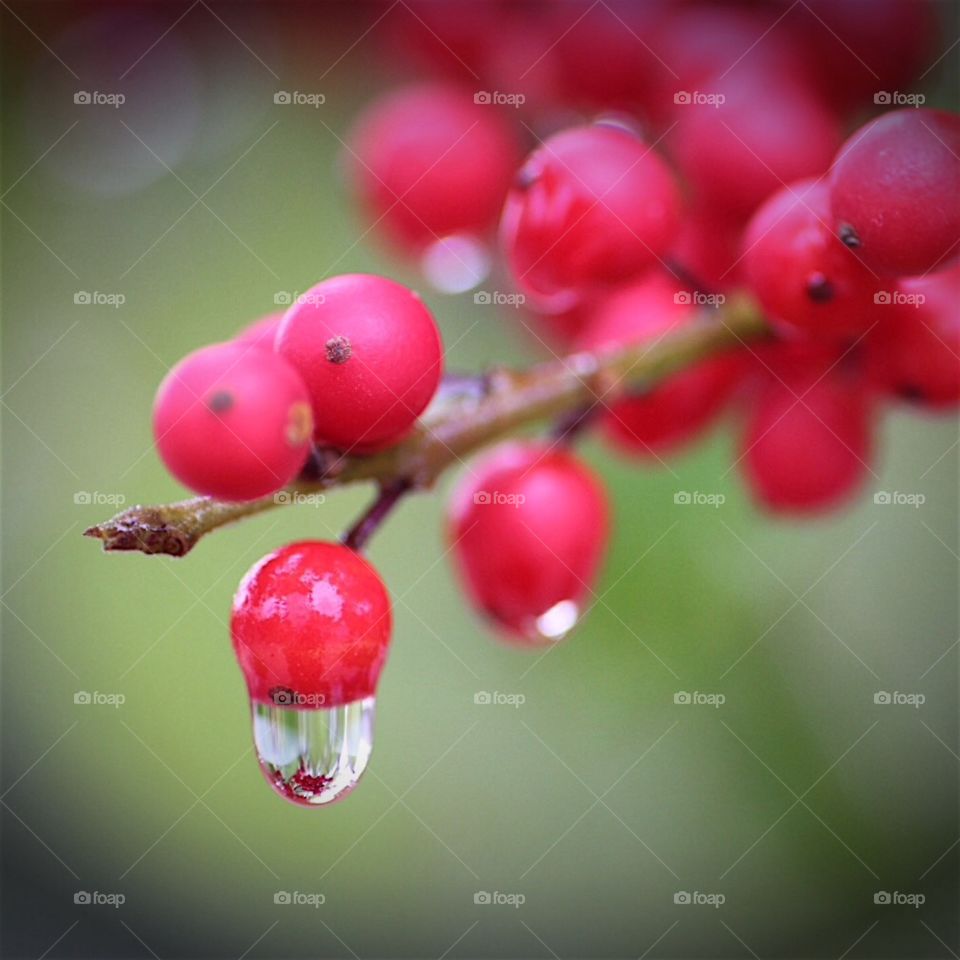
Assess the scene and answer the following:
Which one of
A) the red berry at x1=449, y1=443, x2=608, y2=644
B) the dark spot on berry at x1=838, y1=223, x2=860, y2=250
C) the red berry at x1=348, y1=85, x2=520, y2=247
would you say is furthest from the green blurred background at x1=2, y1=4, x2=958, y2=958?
the dark spot on berry at x1=838, y1=223, x2=860, y2=250

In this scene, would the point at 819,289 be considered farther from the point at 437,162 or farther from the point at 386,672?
the point at 386,672

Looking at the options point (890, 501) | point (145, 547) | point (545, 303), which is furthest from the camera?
point (890, 501)

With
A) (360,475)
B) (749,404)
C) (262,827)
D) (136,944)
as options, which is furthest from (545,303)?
(136,944)

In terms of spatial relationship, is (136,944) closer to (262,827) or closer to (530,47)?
(262,827)

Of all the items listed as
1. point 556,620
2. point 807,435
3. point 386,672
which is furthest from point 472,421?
point 386,672

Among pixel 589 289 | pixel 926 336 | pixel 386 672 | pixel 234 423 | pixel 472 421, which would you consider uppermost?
pixel 926 336

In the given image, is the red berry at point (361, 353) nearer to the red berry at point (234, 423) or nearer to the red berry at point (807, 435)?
the red berry at point (234, 423)

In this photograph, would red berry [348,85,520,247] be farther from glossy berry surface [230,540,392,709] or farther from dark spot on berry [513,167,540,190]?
glossy berry surface [230,540,392,709]

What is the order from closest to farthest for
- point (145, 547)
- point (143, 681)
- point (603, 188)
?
1. point (145, 547)
2. point (603, 188)
3. point (143, 681)
